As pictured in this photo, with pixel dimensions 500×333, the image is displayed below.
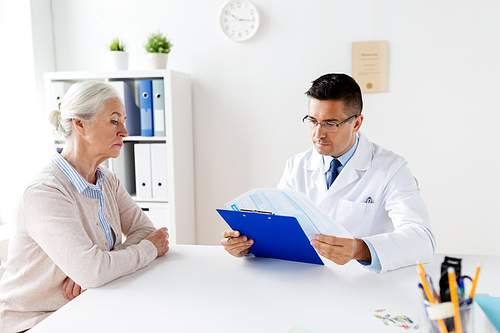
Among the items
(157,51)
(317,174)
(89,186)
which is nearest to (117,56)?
(157,51)

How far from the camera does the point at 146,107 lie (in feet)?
8.68

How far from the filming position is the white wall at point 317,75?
8.55ft

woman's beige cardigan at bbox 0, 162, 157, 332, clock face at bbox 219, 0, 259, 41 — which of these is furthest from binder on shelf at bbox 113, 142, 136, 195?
woman's beige cardigan at bbox 0, 162, 157, 332

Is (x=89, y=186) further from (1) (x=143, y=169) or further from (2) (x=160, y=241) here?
(1) (x=143, y=169)

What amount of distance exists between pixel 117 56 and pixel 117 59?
0.02 meters

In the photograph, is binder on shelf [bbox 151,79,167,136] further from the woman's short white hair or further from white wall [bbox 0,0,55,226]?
the woman's short white hair

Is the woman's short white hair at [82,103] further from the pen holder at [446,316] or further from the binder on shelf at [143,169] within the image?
the pen holder at [446,316]

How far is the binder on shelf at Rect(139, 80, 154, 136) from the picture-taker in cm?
262

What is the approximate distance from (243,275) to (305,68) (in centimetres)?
184

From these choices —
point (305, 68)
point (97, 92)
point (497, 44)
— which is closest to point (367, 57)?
point (305, 68)

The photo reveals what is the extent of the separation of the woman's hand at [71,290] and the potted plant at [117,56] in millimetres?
1770

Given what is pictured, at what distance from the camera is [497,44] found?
101 inches

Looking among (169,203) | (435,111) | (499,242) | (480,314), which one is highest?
(435,111)

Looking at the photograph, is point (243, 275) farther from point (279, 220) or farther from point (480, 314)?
point (480, 314)
